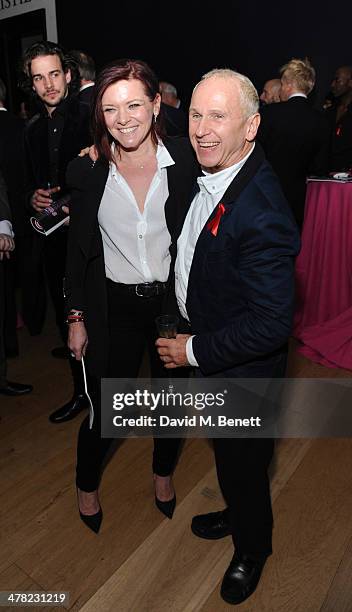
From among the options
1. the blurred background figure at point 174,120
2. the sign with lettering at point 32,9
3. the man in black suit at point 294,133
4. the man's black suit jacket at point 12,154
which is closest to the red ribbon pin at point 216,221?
the blurred background figure at point 174,120

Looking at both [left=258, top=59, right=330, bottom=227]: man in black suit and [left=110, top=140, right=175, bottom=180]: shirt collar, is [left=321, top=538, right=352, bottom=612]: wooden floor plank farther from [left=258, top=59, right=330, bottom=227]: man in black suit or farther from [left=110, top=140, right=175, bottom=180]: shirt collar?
[left=258, top=59, right=330, bottom=227]: man in black suit

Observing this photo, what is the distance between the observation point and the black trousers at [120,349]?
154 centimetres

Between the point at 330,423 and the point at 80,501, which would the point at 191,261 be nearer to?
the point at 80,501

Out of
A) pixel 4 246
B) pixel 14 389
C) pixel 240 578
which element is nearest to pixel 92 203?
pixel 4 246

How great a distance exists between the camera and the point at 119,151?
57.0 inches

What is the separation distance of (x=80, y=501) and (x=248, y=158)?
1355 millimetres

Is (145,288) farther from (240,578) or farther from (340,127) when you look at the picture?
(340,127)

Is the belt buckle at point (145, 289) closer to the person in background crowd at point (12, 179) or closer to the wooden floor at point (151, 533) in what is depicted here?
the wooden floor at point (151, 533)

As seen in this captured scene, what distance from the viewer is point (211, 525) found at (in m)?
1.73

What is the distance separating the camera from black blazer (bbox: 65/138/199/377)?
1.43 metres

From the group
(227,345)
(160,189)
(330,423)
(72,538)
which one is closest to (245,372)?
(227,345)

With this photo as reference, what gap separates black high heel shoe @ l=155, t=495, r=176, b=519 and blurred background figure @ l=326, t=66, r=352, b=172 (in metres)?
3.70

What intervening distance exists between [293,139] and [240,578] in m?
2.85

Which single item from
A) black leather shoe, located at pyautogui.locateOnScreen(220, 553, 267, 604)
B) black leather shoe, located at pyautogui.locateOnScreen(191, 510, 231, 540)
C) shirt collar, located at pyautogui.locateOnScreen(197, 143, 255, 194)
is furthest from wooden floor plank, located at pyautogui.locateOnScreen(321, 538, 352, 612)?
shirt collar, located at pyautogui.locateOnScreen(197, 143, 255, 194)
